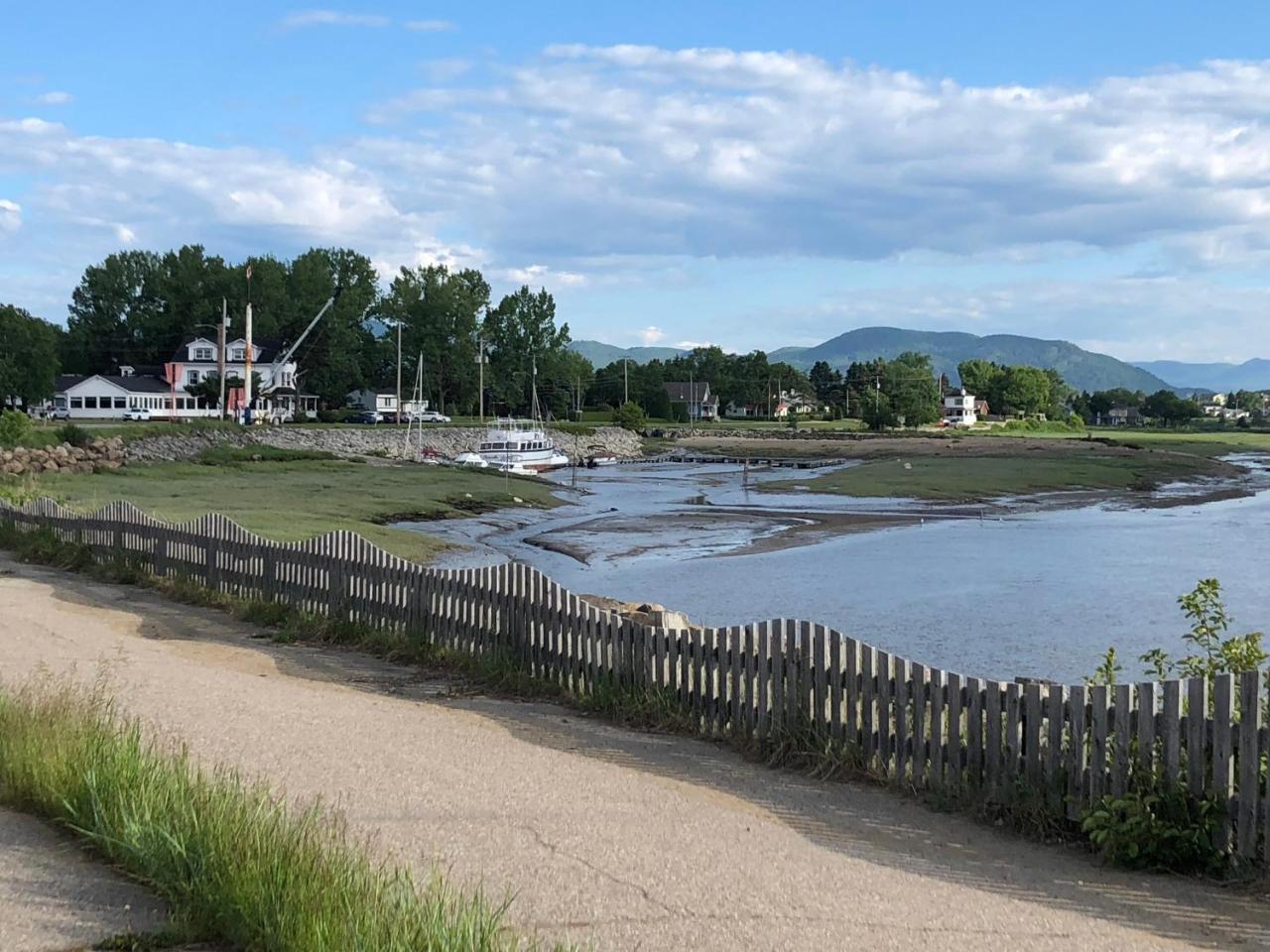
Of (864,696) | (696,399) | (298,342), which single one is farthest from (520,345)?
(864,696)

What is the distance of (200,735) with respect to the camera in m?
9.91

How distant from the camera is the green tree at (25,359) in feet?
329

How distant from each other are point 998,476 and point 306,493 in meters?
41.7

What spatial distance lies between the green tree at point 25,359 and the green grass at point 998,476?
217 feet

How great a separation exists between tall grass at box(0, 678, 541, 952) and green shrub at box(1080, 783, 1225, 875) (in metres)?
3.95

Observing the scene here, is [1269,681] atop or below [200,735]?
atop

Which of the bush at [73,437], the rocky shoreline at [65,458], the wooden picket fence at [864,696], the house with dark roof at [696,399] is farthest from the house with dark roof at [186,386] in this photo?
the wooden picket fence at [864,696]

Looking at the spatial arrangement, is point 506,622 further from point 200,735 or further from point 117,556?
point 117,556

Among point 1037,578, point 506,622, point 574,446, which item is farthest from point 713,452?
point 506,622

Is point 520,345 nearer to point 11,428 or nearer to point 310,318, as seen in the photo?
point 310,318

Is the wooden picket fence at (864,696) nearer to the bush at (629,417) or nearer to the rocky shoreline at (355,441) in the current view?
the rocky shoreline at (355,441)

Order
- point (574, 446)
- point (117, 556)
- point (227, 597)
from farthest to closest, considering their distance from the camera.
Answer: point (574, 446)
point (117, 556)
point (227, 597)

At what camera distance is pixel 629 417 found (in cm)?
14062

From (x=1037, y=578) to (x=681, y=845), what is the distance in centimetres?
2616
